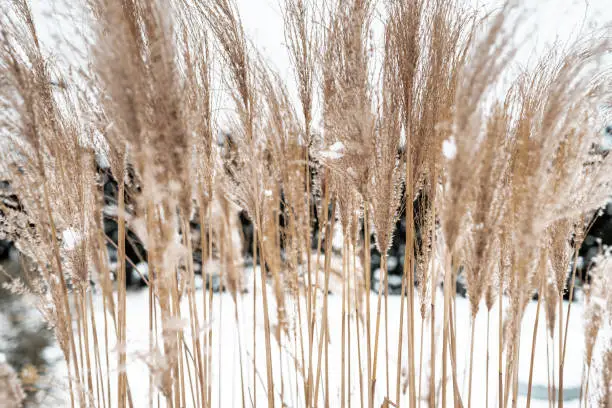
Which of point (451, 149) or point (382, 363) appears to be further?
point (382, 363)

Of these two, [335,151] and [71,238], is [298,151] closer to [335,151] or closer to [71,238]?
[335,151]

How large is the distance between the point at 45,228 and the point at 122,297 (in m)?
0.28

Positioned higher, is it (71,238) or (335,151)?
(335,151)

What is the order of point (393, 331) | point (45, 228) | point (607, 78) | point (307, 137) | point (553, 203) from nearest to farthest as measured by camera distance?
point (553, 203) < point (45, 228) < point (607, 78) < point (307, 137) < point (393, 331)

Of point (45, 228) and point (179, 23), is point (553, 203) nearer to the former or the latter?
point (179, 23)

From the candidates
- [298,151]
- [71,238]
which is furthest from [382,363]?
[71,238]

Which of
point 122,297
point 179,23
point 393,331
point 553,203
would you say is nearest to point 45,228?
point 122,297

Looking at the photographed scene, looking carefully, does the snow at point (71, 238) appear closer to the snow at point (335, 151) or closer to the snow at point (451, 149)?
the snow at point (335, 151)

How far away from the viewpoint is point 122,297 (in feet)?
3.34

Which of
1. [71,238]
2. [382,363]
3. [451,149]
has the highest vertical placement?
[451,149]

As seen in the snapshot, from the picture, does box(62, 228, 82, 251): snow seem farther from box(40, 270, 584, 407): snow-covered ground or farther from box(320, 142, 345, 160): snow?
box(40, 270, 584, 407): snow-covered ground

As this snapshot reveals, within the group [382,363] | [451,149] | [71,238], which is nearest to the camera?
[451,149]

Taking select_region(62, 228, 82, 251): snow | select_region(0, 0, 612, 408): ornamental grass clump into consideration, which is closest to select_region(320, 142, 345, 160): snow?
select_region(0, 0, 612, 408): ornamental grass clump

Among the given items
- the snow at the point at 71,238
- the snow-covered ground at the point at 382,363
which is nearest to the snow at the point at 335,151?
the snow at the point at 71,238
